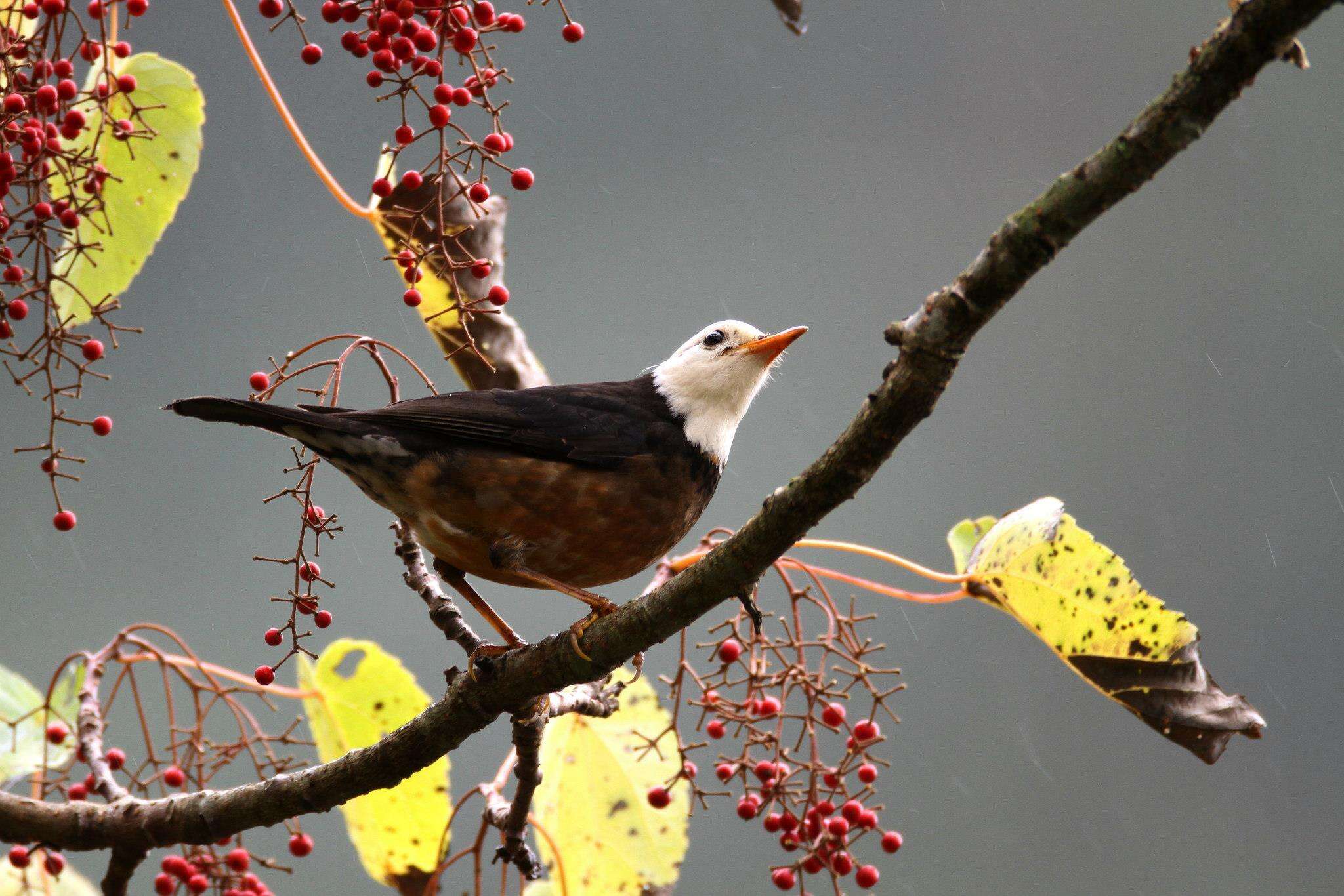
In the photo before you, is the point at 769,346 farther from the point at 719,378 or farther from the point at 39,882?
the point at 39,882

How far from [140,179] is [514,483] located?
0.95m

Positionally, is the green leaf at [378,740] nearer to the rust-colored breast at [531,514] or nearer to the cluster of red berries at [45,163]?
the rust-colored breast at [531,514]

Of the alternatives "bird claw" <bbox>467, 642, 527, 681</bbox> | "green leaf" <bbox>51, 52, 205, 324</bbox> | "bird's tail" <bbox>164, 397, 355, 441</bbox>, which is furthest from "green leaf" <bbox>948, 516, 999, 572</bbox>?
"green leaf" <bbox>51, 52, 205, 324</bbox>

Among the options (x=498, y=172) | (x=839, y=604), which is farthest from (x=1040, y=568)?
(x=839, y=604)

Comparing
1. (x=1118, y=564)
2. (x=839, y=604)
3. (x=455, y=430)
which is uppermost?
(x=839, y=604)

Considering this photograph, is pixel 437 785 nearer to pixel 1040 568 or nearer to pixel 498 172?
pixel 1040 568

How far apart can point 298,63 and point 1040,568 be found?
595cm

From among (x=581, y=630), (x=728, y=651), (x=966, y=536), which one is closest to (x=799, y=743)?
(x=728, y=651)

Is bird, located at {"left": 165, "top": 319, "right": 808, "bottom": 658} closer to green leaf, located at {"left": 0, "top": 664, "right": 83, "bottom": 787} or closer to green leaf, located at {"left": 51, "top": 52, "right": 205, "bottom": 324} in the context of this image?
green leaf, located at {"left": 51, "top": 52, "right": 205, "bottom": 324}

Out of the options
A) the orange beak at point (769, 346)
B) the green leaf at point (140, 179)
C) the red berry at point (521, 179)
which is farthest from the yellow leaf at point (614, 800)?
the green leaf at point (140, 179)

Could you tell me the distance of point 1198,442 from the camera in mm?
7957

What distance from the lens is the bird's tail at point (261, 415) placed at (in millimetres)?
2203

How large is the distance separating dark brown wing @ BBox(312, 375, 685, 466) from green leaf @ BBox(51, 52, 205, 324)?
18.8 inches

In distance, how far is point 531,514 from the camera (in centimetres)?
254
